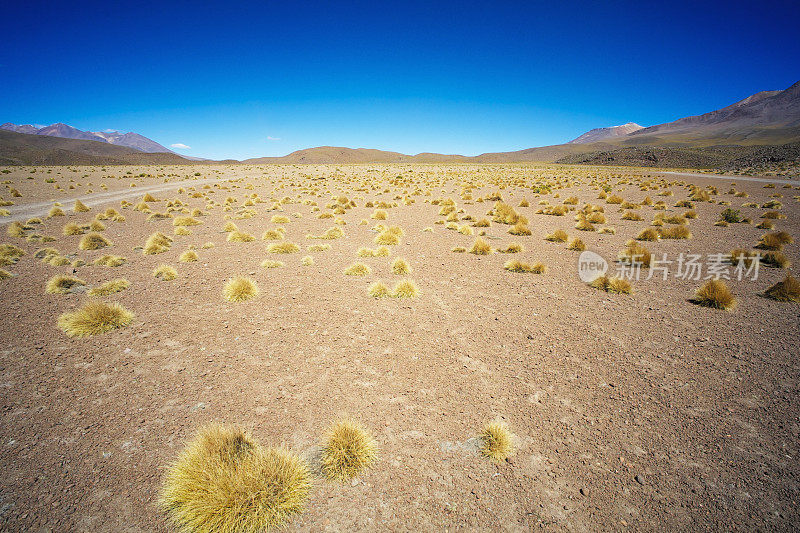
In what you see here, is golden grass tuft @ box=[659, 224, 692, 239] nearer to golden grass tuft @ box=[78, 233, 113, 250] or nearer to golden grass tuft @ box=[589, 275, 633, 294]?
golden grass tuft @ box=[589, 275, 633, 294]

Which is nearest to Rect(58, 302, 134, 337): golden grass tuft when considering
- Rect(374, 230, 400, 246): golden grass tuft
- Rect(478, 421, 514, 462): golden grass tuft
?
Rect(478, 421, 514, 462): golden grass tuft

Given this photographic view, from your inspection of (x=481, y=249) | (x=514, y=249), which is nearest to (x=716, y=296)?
(x=514, y=249)

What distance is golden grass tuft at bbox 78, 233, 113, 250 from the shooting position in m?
10.1

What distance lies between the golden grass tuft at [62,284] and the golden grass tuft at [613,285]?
1148cm

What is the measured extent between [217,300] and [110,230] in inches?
429

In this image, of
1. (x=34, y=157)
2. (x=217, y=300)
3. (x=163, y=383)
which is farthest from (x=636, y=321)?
(x=34, y=157)

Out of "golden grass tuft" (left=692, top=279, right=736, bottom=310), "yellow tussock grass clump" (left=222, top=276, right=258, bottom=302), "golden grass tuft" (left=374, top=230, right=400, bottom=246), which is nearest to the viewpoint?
"golden grass tuft" (left=692, top=279, right=736, bottom=310)

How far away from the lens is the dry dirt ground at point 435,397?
2.61m

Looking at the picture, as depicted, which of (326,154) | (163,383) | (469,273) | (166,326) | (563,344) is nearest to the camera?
(163,383)

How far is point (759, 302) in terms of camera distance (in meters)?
6.15

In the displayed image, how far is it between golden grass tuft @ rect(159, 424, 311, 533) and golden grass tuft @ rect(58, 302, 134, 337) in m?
3.60

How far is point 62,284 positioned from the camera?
6781mm

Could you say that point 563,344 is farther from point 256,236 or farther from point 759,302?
point 256,236
